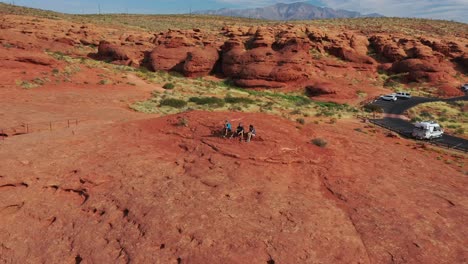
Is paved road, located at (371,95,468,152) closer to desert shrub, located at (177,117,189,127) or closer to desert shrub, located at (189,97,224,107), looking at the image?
desert shrub, located at (189,97,224,107)

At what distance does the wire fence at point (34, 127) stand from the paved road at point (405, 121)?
25866mm

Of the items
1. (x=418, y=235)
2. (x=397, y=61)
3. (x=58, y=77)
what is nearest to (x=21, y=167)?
(x=418, y=235)

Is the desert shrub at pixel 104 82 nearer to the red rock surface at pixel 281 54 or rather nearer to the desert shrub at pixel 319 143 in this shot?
the red rock surface at pixel 281 54

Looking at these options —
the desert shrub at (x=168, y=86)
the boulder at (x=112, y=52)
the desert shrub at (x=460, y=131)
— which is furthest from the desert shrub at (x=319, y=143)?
the boulder at (x=112, y=52)

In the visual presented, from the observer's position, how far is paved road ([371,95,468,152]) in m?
26.3

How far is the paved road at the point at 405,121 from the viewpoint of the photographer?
26.3 metres

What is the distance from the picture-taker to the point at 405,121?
34594 millimetres

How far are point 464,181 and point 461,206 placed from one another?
14.4 feet

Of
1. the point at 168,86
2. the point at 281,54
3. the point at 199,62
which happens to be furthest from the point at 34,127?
the point at 281,54

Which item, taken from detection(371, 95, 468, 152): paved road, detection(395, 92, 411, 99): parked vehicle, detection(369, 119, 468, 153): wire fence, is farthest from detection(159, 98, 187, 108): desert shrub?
detection(395, 92, 411, 99): parked vehicle

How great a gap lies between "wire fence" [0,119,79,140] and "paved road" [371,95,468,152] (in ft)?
84.9

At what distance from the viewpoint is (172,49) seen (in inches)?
2039

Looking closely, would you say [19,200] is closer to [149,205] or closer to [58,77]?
[149,205]

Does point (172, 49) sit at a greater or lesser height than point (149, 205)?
greater
